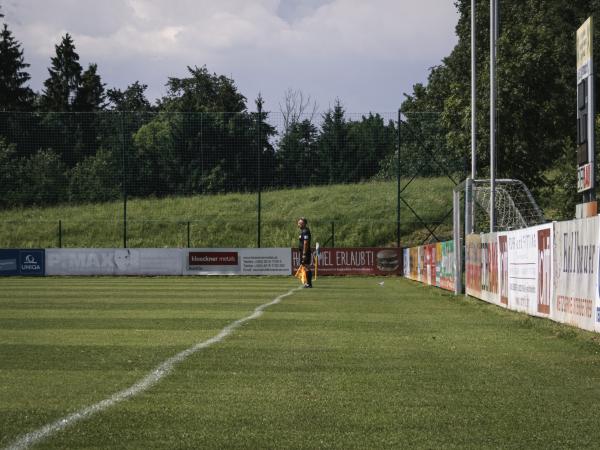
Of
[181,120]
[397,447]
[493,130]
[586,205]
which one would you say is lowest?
[397,447]

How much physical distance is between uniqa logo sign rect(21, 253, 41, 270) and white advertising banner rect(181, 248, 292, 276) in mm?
6804

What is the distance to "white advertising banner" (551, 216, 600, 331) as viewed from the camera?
12.4 m

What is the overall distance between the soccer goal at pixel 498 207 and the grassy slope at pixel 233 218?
1293 cm

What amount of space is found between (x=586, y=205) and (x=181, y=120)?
35.9 metres

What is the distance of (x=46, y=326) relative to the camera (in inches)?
558

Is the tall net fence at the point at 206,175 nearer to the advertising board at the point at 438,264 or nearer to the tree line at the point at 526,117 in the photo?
the tree line at the point at 526,117

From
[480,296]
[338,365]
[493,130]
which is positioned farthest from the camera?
[493,130]

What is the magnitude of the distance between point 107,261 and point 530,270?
30.8 meters

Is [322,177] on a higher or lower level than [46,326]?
higher

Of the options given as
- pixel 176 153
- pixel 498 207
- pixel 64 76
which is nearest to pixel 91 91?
pixel 64 76

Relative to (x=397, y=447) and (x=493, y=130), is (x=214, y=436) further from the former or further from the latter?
(x=493, y=130)

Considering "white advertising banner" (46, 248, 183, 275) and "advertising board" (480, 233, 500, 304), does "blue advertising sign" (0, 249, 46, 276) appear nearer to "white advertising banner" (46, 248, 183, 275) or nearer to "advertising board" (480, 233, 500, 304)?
"white advertising banner" (46, 248, 183, 275)

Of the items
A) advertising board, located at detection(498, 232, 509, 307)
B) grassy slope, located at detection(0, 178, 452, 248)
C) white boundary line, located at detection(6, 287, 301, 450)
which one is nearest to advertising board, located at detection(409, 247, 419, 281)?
grassy slope, located at detection(0, 178, 452, 248)

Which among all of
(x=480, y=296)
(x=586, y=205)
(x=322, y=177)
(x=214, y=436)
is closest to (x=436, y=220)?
(x=322, y=177)
